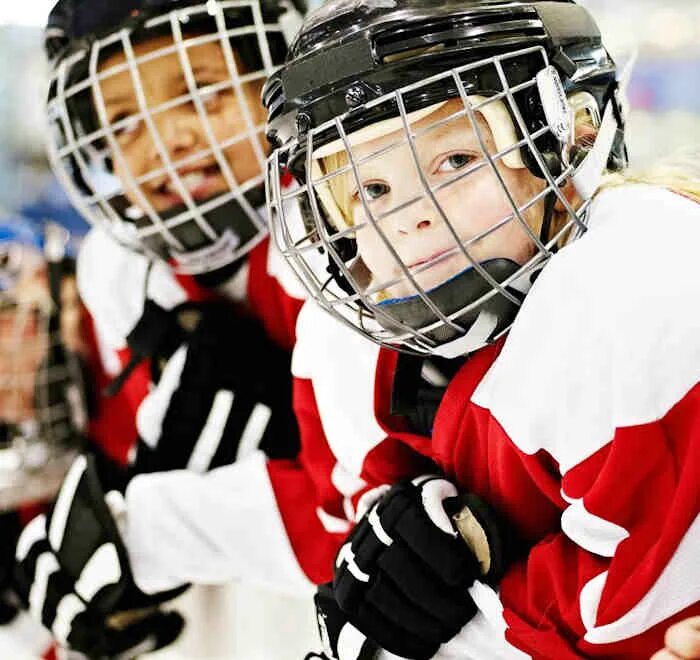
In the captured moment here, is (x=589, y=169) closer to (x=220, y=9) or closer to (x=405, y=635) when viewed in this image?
(x=405, y=635)

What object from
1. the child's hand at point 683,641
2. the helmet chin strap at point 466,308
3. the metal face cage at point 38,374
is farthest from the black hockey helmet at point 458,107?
the metal face cage at point 38,374

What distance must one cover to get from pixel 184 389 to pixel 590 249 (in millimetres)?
621

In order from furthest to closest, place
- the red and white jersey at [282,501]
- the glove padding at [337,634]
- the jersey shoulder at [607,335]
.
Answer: the red and white jersey at [282,501], the glove padding at [337,634], the jersey shoulder at [607,335]

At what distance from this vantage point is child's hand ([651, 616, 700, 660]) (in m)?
0.56

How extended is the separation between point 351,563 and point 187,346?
17.1 inches

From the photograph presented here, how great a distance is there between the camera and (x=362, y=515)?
0.84m

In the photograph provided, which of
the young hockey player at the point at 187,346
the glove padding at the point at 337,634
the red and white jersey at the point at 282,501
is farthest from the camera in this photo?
the young hockey player at the point at 187,346

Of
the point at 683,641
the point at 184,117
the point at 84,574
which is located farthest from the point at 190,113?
the point at 683,641

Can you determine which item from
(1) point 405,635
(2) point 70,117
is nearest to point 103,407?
(2) point 70,117

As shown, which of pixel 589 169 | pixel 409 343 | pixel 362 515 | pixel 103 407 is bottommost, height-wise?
pixel 103 407

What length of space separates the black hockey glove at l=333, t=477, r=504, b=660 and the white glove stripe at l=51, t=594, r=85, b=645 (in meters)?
0.41

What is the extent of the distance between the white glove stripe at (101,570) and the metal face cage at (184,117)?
1.02 feet

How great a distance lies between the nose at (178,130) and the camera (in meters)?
1.04

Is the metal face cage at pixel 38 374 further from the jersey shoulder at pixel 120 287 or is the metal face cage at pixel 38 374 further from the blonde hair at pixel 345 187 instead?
the blonde hair at pixel 345 187
